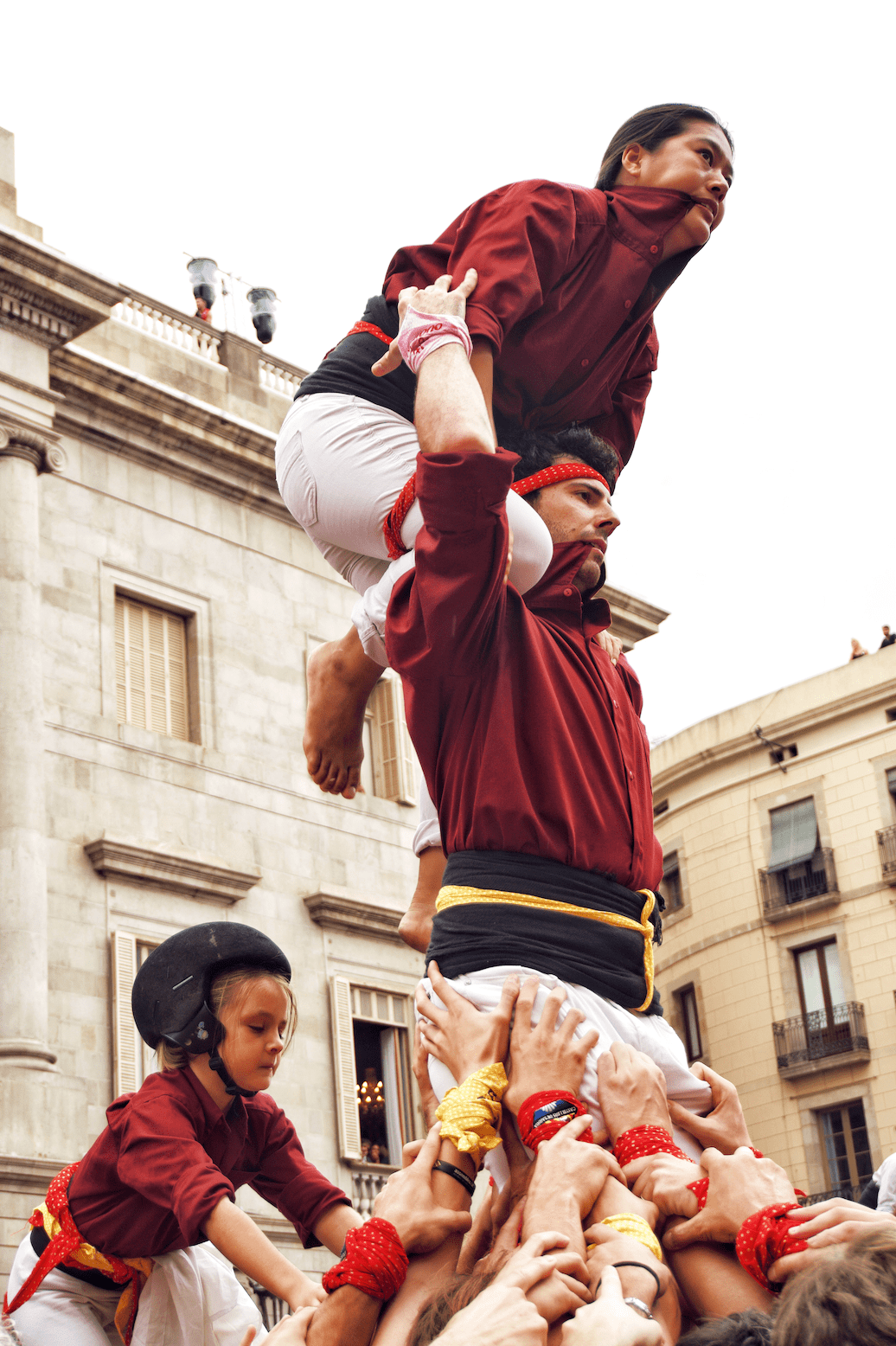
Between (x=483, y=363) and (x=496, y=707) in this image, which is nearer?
(x=496, y=707)

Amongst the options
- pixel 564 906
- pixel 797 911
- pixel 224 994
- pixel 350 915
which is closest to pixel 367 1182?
pixel 350 915

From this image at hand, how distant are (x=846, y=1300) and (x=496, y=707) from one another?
1500 mm

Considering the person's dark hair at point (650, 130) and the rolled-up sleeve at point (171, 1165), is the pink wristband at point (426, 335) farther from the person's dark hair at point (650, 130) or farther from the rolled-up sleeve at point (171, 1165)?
the rolled-up sleeve at point (171, 1165)

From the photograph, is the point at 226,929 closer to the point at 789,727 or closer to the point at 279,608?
the point at 279,608

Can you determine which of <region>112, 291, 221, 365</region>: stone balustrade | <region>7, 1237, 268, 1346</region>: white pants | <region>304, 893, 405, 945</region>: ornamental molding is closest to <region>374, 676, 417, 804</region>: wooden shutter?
<region>304, 893, 405, 945</region>: ornamental molding

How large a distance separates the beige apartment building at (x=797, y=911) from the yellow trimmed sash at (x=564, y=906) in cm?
2861

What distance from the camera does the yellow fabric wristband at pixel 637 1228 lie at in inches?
115

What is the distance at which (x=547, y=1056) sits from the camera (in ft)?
10.5

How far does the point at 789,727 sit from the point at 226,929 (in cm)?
3094

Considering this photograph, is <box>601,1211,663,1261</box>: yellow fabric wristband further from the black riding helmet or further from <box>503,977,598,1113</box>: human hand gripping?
the black riding helmet

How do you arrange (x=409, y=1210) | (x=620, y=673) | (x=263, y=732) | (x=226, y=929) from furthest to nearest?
(x=263, y=732) → (x=226, y=929) → (x=620, y=673) → (x=409, y=1210)

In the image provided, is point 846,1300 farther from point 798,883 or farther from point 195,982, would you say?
point 798,883

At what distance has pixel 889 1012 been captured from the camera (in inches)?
1250

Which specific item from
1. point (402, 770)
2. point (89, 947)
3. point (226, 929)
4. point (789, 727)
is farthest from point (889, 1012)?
point (226, 929)
